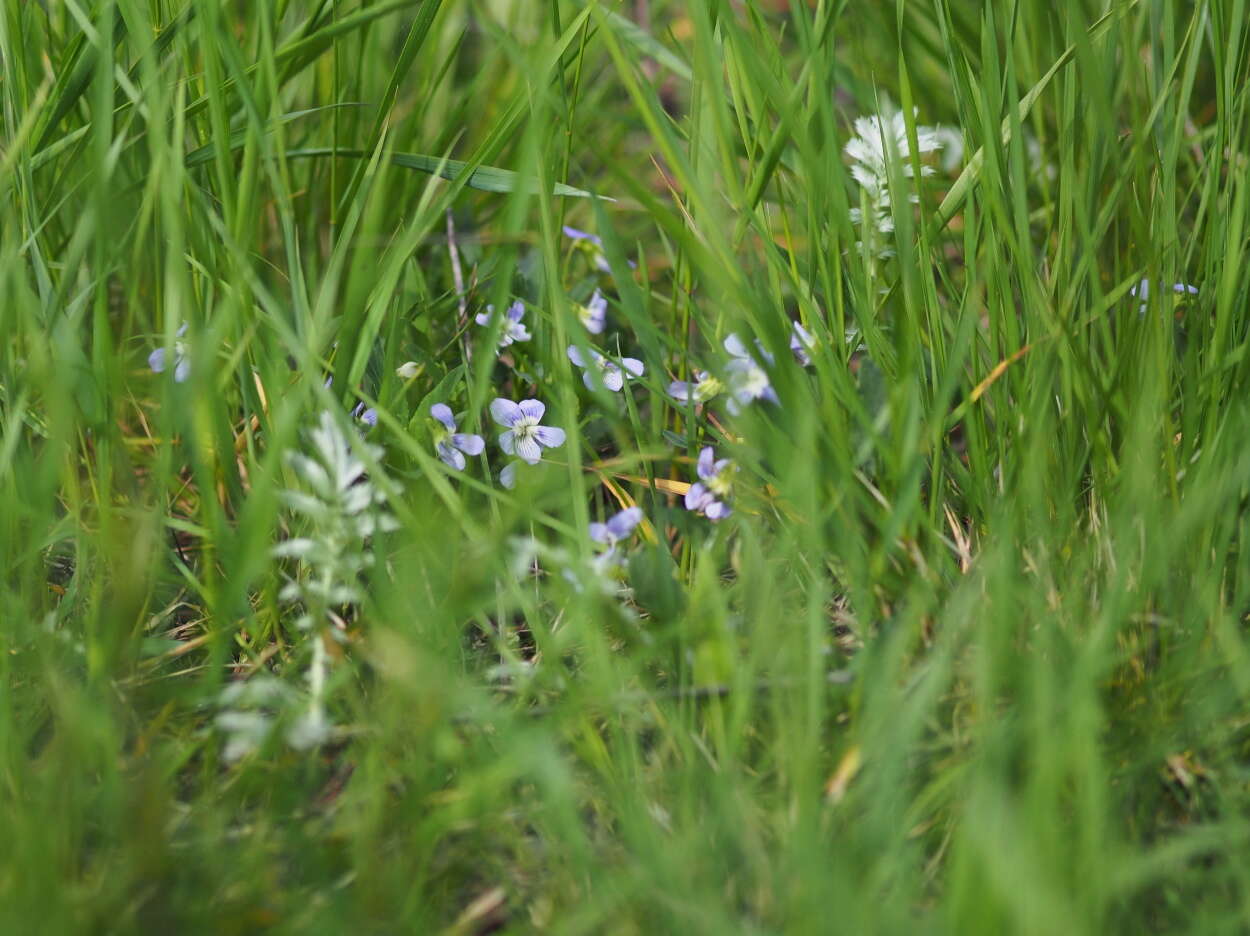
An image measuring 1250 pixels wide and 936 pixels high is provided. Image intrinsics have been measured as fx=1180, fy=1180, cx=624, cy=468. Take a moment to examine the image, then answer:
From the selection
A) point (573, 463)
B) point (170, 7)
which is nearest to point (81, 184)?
point (170, 7)

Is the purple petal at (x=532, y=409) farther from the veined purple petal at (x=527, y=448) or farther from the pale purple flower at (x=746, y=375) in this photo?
the pale purple flower at (x=746, y=375)

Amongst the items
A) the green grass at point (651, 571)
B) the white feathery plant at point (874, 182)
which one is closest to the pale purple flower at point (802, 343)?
the green grass at point (651, 571)

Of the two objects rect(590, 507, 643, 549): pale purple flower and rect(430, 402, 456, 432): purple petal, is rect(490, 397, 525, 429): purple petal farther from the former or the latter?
rect(590, 507, 643, 549): pale purple flower

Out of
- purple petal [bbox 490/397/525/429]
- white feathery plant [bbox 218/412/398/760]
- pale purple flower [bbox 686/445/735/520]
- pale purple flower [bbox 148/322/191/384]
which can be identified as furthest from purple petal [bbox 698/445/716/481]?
pale purple flower [bbox 148/322/191/384]

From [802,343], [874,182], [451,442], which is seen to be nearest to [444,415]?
[451,442]

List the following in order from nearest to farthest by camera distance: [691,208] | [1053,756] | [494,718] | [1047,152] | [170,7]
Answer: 1. [1053,756]
2. [494,718]
3. [170,7]
4. [691,208]
5. [1047,152]

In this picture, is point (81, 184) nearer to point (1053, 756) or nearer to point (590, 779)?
point (590, 779)
